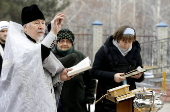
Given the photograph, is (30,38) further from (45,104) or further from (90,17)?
(90,17)

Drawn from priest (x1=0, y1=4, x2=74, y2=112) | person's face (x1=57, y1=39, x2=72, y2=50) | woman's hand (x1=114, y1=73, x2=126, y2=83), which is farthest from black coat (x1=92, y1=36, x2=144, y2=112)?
priest (x1=0, y1=4, x2=74, y2=112)

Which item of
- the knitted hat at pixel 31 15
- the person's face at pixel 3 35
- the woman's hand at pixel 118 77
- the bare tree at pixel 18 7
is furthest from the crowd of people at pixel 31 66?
the bare tree at pixel 18 7

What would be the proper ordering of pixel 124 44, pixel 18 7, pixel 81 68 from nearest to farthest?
pixel 81 68
pixel 124 44
pixel 18 7

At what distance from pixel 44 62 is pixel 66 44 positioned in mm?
1708

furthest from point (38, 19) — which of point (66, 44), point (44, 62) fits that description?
point (66, 44)

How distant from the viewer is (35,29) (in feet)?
10.0

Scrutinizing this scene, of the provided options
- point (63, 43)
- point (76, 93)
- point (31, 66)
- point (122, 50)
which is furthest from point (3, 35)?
point (31, 66)

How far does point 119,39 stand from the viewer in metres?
4.46

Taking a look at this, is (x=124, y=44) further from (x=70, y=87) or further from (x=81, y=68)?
(x=81, y=68)

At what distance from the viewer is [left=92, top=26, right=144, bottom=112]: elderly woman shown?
4.42 m

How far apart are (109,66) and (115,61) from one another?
0.40ft

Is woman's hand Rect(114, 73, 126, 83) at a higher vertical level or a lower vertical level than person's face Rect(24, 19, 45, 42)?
lower

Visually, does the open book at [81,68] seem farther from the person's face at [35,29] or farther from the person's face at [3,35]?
the person's face at [3,35]

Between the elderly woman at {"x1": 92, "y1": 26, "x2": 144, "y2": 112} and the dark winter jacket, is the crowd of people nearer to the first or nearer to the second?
the elderly woman at {"x1": 92, "y1": 26, "x2": 144, "y2": 112}
